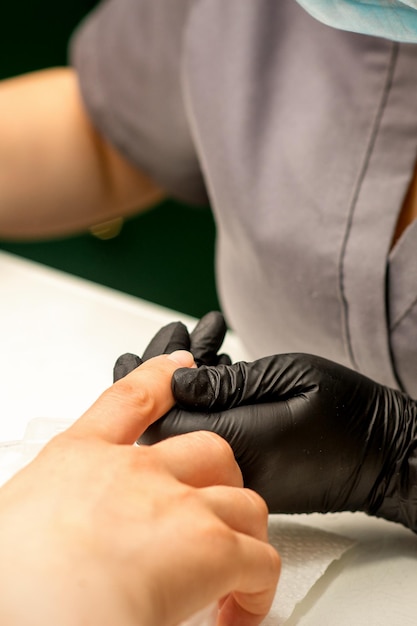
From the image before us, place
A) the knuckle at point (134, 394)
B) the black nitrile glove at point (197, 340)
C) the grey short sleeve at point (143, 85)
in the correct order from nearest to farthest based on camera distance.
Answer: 1. the knuckle at point (134, 394)
2. the black nitrile glove at point (197, 340)
3. the grey short sleeve at point (143, 85)

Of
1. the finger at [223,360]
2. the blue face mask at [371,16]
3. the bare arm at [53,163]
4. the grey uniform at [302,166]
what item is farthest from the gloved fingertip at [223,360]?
the bare arm at [53,163]

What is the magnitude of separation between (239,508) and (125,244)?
3.75 ft

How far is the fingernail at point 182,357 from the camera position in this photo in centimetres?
48

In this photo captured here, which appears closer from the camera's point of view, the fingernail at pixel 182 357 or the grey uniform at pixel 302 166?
the fingernail at pixel 182 357

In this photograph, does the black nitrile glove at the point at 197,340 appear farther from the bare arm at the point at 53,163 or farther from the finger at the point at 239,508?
the bare arm at the point at 53,163

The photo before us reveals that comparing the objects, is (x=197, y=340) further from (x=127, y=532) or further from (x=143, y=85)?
(x=143, y=85)

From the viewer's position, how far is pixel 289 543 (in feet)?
1.72

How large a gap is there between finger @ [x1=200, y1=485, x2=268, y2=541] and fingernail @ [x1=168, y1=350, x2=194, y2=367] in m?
0.10

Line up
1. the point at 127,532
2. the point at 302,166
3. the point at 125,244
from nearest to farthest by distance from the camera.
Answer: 1. the point at 127,532
2. the point at 302,166
3. the point at 125,244

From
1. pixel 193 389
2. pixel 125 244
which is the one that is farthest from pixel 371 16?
pixel 125 244

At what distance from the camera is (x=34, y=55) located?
4.55 feet

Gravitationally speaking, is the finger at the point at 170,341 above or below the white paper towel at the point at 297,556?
above

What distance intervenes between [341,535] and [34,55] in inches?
44.0

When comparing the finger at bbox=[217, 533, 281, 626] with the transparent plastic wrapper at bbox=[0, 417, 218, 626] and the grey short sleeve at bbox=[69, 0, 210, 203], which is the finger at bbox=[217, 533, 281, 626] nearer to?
the transparent plastic wrapper at bbox=[0, 417, 218, 626]
